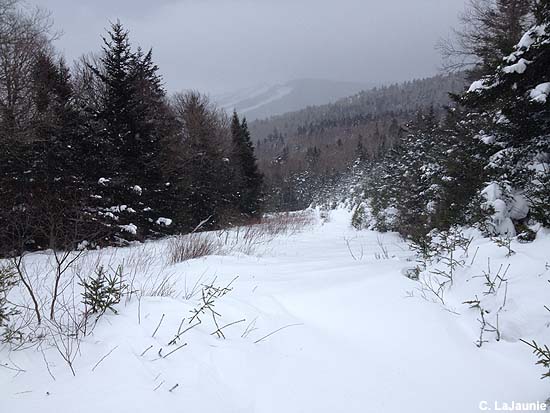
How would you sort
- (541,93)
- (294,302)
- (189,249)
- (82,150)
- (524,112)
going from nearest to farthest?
1. (294,302)
2. (541,93)
3. (524,112)
4. (189,249)
5. (82,150)

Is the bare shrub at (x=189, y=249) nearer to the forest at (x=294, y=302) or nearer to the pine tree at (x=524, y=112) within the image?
the forest at (x=294, y=302)

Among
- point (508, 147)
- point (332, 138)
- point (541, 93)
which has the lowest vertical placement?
point (508, 147)

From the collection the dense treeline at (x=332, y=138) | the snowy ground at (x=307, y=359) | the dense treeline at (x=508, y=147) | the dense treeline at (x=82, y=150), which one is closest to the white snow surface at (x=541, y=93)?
the dense treeline at (x=508, y=147)

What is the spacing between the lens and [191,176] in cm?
1734

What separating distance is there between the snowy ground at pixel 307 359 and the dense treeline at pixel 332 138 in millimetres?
15530

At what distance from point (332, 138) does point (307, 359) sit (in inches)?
4644

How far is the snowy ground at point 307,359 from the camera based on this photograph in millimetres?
1662

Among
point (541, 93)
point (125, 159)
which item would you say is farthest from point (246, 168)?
point (541, 93)

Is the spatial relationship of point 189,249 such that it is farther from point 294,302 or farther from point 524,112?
point 524,112

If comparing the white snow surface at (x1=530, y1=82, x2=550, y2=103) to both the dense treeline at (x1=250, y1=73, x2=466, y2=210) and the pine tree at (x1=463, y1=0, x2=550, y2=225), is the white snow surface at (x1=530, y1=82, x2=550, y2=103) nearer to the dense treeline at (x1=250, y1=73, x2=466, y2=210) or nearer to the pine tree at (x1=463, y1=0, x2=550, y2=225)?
the pine tree at (x1=463, y1=0, x2=550, y2=225)

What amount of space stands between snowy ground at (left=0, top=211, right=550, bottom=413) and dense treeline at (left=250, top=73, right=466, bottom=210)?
15530 mm

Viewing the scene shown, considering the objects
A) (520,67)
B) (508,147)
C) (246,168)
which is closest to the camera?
(520,67)

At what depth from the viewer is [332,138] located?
115 m

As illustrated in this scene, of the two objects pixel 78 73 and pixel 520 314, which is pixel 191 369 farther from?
pixel 78 73
